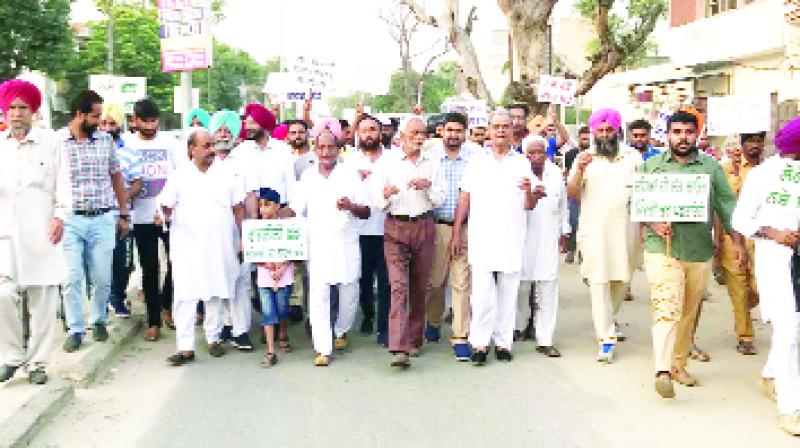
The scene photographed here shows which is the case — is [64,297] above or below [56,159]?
below

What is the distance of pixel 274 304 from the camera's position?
787cm

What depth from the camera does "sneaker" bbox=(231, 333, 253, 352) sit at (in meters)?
8.13

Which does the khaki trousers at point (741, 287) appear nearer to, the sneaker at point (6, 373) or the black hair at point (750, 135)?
the black hair at point (750, 135)

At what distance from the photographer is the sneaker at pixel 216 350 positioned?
7.94 metres

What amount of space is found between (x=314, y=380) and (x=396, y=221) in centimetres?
150

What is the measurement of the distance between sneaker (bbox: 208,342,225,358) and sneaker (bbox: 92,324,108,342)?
913 mm

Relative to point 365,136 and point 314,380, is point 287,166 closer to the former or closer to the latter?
point 365,136

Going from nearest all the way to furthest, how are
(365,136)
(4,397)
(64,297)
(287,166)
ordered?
(4,397) → (64,297) → (365,136) → (287,166)

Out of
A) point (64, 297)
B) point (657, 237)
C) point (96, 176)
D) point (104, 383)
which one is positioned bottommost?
point (104, 383)

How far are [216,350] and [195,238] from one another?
102 cm

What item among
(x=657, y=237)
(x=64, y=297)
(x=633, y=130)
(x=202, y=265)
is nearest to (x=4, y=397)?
(x=64, y=297)

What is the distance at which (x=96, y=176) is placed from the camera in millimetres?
7746

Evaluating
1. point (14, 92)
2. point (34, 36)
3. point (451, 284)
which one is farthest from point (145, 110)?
point (34, 36)

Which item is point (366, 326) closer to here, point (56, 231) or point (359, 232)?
point (359, 232)
